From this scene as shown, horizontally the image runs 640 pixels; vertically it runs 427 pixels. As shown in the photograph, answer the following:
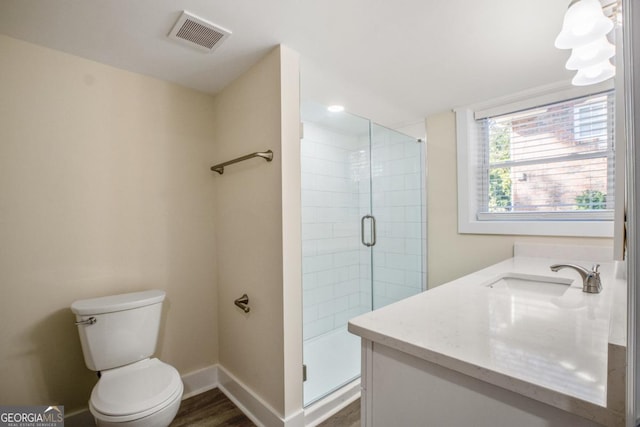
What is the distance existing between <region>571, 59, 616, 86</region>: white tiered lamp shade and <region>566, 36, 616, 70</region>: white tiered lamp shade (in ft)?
0.17

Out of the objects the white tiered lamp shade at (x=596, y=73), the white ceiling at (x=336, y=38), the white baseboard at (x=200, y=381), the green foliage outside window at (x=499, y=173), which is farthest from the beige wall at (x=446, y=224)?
the white baseboard at (x=200, y=381)

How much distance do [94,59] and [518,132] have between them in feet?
9.87

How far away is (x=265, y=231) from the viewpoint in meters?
1.70

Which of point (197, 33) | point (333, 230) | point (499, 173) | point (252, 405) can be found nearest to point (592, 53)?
point (499, 173)

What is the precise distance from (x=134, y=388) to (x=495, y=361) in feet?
5.24

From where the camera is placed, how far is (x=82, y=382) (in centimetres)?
165

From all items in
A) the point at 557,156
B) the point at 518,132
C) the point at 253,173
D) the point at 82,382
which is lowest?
the point at 82,382

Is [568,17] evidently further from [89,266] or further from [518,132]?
[89,266]

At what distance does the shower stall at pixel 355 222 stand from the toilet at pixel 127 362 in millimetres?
1181

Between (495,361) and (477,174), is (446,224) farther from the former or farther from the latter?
(495,361)

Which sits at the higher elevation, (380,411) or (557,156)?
(557,156)

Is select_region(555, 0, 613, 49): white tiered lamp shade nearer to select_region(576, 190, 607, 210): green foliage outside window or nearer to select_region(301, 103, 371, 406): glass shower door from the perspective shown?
select_region(576, 190, 607, 210): green foliage outside window

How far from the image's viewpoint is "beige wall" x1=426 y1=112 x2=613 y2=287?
2.40m

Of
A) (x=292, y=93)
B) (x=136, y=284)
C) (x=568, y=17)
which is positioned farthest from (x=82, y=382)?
(x=568, y=17)
